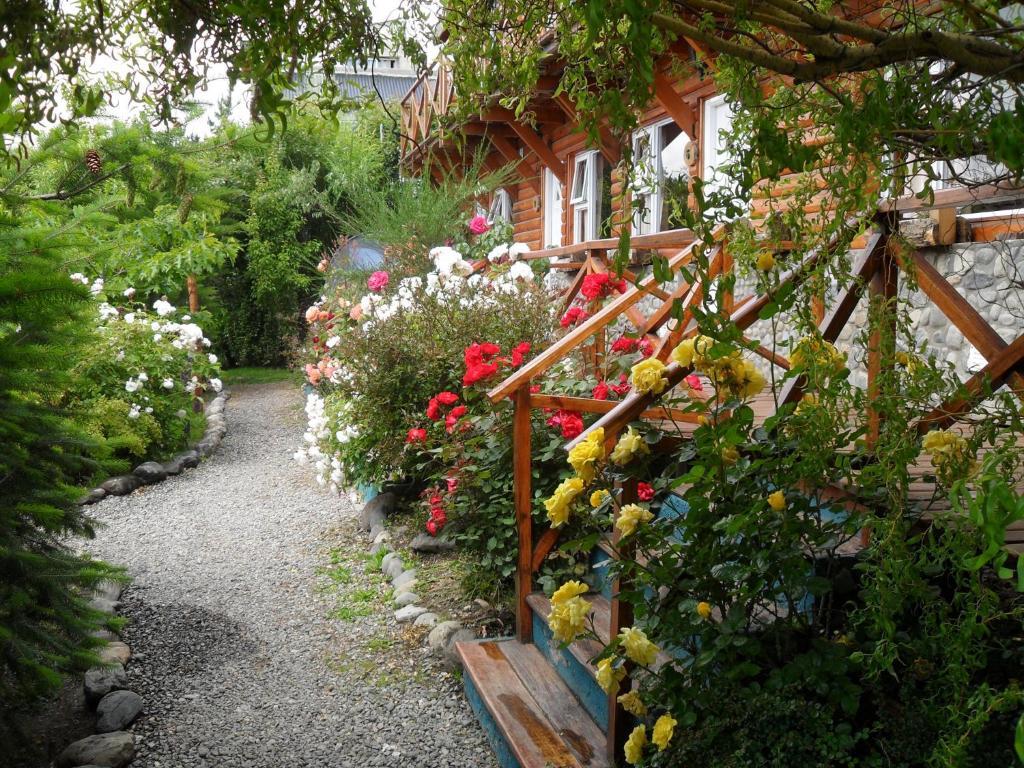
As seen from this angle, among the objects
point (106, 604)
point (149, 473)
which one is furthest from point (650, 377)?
point (149, 473)

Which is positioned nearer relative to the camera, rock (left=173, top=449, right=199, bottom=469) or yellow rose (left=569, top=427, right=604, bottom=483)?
yellow rose (left=569, top=427, right=604, bottom=483)

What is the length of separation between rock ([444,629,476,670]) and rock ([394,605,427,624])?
0.51 m

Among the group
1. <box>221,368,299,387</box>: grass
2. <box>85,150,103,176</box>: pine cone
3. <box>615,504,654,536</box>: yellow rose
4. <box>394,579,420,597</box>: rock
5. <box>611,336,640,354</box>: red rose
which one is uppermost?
<box>85,150,103,176</box>: pine cone

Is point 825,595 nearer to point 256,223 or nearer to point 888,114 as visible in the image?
point 888,114

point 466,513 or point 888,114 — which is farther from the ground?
point 888,114

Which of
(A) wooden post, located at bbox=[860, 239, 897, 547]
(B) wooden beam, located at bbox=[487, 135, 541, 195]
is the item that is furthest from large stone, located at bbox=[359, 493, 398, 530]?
(B) wooden beam, located at bbox=[487, 135, 541, 195]

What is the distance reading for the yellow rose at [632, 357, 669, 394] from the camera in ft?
8.46

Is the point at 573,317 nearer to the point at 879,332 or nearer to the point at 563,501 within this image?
the point at 563,501

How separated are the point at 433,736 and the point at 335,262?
10.4 meters

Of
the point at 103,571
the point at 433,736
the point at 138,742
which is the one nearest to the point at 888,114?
the point at 433,736

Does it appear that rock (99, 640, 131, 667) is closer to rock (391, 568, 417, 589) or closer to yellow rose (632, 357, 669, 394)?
rock (391, 568, 417, 589)

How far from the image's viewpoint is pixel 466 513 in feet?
14.5

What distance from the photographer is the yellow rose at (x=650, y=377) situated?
2580 millimetres

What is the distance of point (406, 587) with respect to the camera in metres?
5.12
